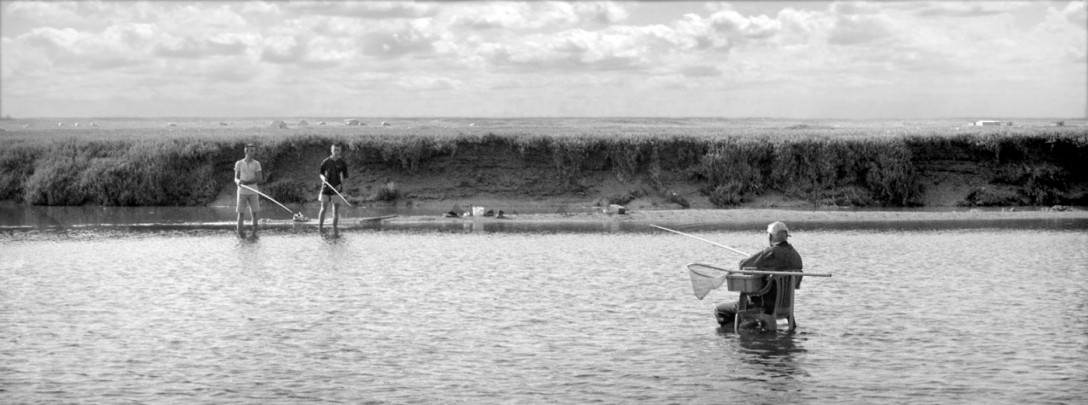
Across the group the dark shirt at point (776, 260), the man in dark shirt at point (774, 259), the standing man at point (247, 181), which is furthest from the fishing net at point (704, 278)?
the standing man at point (247, 181)

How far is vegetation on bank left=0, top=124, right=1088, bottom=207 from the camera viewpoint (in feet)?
119

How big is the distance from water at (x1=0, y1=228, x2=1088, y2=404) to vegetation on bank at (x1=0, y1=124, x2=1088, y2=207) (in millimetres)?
11021

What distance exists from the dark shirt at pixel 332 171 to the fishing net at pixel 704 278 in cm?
1398

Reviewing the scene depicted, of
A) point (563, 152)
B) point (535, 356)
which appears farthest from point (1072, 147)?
point (535, 356)

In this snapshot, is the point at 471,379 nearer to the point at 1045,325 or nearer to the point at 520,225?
the point at 1045,325

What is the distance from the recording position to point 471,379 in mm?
12906

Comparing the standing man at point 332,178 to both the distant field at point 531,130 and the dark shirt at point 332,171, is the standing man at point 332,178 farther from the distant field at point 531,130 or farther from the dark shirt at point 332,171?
the distant field at point 531,130

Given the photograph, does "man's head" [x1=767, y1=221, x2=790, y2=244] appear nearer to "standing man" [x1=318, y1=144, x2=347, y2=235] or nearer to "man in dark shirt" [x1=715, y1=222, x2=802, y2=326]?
"man in dark shirt" [x1=715, y1=222, x2=802, y2=326]

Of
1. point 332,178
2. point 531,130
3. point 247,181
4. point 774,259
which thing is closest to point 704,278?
point 774,259

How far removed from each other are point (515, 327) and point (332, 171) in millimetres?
13134

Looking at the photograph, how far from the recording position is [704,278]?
15617mm

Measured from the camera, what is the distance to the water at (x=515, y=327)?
12531 millimetres

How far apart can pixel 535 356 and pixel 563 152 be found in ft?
78.2

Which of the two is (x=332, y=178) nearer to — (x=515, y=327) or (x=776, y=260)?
(x=515, y=327)
